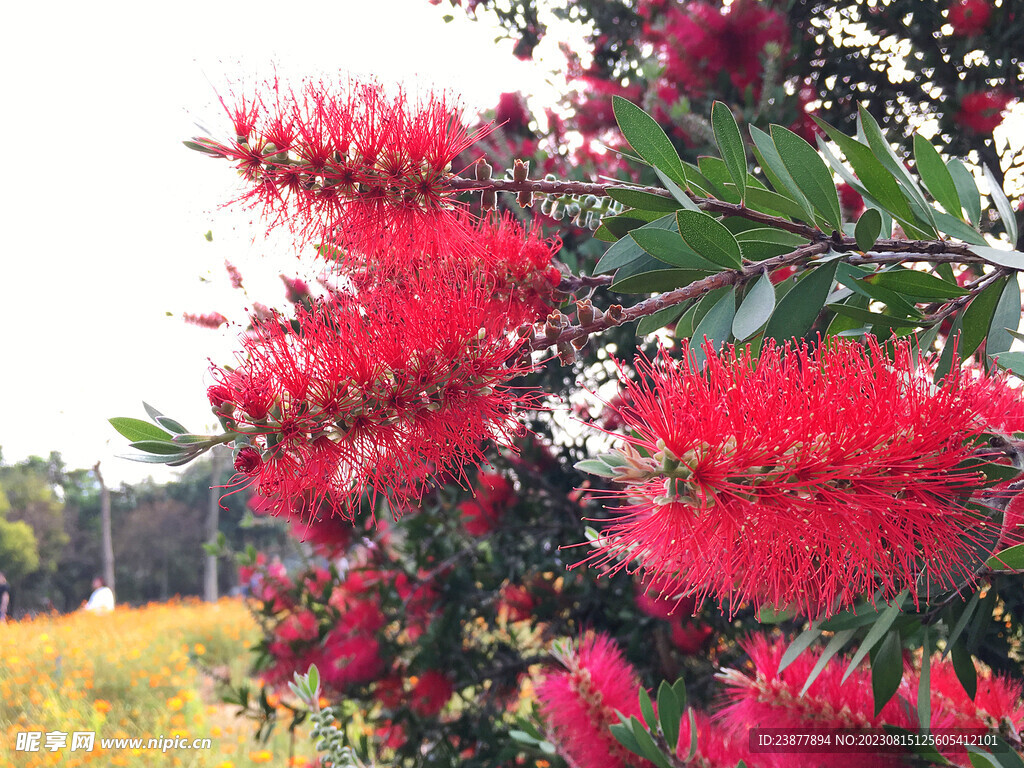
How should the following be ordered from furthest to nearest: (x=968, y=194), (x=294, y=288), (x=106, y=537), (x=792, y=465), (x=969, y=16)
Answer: (x=106, y=537) → (x=294, y=288) → (x=969, y=16) → (x=968, y=194) → (x=792, y=465)

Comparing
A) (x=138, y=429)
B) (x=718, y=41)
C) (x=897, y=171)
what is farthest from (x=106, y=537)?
(x=897, y=171)

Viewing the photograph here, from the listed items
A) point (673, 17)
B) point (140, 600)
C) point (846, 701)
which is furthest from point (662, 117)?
point (140, 600)

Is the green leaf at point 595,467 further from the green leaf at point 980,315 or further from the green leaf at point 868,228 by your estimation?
the green leaf at point 980,315

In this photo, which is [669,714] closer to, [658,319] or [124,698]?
[658,319]

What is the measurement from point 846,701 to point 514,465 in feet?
3.69

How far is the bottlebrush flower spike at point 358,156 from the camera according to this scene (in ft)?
1.94

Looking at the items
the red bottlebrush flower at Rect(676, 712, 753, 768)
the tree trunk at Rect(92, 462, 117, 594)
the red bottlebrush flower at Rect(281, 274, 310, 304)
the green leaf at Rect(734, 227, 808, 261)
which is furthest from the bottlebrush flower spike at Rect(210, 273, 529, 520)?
the tree trunk at Rect(92, 462, 117, 594)

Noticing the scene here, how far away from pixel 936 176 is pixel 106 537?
29.3 feet

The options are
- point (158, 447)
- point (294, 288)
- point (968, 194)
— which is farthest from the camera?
point (294, 288)

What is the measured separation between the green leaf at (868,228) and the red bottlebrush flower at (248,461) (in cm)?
49

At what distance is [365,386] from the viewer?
49 centimetres

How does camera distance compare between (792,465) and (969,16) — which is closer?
(792,465)

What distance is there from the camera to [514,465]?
1.77 m

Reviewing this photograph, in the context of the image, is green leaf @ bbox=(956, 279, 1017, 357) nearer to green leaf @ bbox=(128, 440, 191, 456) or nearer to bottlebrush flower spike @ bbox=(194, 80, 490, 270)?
bottlebrush flower spike @ bbox=(194, 80, 490, 270)
